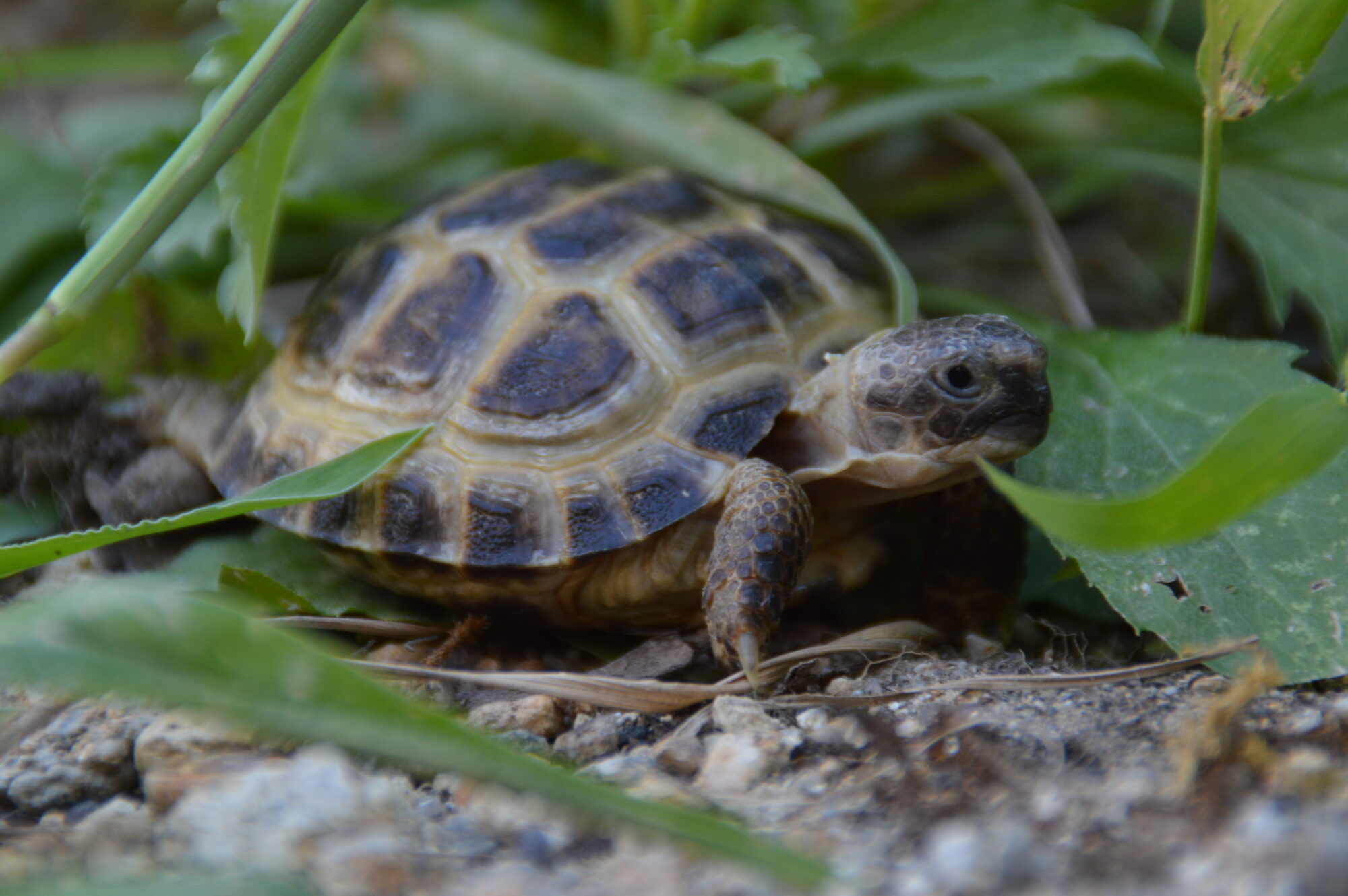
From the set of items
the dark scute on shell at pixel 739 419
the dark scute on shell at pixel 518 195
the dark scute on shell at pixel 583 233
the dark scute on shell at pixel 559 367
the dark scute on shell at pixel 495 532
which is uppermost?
the dark scute on shell at pixel 518 195

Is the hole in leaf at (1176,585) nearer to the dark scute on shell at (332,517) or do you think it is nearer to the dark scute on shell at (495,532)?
the dark scute on shell at (495,532)

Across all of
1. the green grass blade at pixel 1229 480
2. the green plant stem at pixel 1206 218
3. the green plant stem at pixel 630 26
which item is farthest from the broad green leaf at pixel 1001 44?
the green grass blade at pixel 1229 480

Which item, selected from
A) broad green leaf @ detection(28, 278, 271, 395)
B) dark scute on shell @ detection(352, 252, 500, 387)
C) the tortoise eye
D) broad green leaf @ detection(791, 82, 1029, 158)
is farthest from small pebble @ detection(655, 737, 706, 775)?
broad green leaf @ detection(791, 82, 1029, 158)

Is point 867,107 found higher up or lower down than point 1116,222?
higher up

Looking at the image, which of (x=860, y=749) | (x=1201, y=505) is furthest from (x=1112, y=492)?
(x=860, y=749)

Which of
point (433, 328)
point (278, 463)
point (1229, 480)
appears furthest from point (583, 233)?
point (1229, 480)

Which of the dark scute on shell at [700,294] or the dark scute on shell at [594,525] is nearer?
the dark scute on shell at [594,525]

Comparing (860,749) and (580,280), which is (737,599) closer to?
(860,749)
